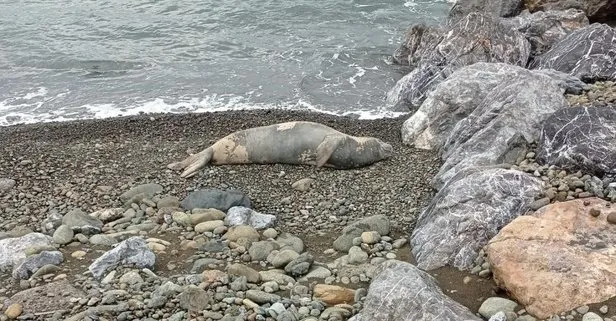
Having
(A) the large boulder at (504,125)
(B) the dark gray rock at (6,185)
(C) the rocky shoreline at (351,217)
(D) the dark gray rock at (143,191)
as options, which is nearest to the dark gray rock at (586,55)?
(C) the rocky shoreline at (351,217)

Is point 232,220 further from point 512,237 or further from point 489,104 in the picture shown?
point 489,104

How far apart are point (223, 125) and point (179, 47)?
243 inches

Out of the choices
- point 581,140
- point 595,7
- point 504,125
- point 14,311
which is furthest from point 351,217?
point 595,7

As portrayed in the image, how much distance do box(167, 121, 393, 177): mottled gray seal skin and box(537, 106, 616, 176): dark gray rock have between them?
9.38 ft

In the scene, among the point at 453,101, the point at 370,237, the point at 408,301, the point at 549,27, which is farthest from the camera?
the point at 549,27

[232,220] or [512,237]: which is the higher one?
[512,237]

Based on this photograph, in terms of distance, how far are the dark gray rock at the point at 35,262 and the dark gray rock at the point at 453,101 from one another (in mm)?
5872

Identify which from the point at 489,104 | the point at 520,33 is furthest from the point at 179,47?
the point at 489,104

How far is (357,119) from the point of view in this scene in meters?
12.1

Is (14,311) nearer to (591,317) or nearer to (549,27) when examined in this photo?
(591,317)

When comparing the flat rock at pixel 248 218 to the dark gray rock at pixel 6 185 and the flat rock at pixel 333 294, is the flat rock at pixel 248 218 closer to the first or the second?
the flat rock at pixel 333 294

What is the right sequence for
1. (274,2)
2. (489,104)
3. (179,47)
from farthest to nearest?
1. (274,2)
2. (179,47)
3. (489,104)

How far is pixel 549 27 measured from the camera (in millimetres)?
13922

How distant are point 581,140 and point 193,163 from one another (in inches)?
212
